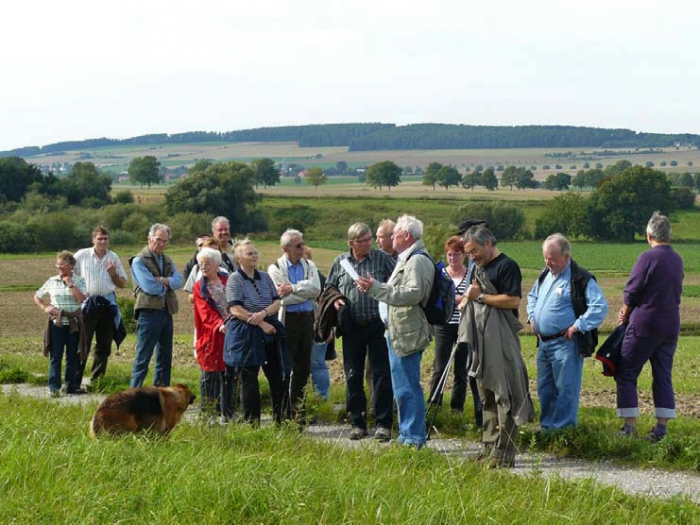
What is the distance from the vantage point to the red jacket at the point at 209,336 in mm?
9703

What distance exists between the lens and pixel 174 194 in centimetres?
7825

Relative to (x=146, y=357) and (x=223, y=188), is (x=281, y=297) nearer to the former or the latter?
(x=146, y=357)

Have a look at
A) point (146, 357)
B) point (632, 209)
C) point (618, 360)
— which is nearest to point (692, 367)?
point (618, 360)

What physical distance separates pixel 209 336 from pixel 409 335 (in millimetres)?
2401

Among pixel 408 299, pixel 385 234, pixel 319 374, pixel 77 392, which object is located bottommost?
pixel 77 392

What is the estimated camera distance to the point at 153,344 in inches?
432

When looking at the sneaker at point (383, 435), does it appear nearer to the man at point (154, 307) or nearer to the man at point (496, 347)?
the man at point (496, 347)

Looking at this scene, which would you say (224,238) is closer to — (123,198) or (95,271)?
(95,271)

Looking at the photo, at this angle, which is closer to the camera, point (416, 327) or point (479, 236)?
→ point (479, 236)

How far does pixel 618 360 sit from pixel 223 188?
72149 millimetres

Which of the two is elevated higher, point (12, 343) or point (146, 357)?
point (146, 357)

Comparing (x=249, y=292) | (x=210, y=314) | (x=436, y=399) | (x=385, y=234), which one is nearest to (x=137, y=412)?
(x=249, y=292)

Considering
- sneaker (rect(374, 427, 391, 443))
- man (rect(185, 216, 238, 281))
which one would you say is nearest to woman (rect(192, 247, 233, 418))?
man (rect(185, 216, 238, 281))

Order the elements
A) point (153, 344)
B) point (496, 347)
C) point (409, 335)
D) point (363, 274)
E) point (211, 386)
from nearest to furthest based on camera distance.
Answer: point (496, 347)
point (409, 335)
point (363, 274)
point (211, 386)
point (153, 344)
